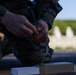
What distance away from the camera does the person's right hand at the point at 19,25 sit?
930 millimetres


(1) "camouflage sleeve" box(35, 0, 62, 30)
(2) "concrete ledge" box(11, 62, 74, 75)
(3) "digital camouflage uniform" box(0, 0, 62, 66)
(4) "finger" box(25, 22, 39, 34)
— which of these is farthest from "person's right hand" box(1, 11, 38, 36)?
(3) "digital camouflage uniform" box(0, 0, 62, 66)

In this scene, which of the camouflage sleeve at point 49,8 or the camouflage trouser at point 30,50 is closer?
the camouflage sleeve at point 49,8

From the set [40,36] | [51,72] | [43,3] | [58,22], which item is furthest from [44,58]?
[58,22]

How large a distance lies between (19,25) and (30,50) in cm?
63

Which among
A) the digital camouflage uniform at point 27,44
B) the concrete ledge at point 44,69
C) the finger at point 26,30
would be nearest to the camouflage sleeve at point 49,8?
the digital camouflage uniform at point 27,44

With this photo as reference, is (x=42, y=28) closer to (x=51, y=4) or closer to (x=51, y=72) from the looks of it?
(x=51, y=72)

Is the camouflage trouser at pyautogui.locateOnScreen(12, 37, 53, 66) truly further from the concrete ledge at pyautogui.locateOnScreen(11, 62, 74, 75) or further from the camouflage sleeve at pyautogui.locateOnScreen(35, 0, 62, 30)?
the concrete ledge at pyautogui.locateOnScreen(11, 62, 74, 75)

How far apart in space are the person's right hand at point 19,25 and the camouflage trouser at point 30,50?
53cm

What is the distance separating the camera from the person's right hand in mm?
930

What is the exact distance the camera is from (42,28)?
1.01 m

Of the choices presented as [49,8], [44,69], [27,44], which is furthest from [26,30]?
[27,44]

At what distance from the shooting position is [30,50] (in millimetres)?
1557

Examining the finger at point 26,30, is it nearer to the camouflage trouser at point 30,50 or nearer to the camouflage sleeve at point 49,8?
the camouflage sleeve at point 49,8

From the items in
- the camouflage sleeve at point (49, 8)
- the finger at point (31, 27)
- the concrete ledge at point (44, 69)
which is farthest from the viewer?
the camouflage sleeve at point (49, 8)
